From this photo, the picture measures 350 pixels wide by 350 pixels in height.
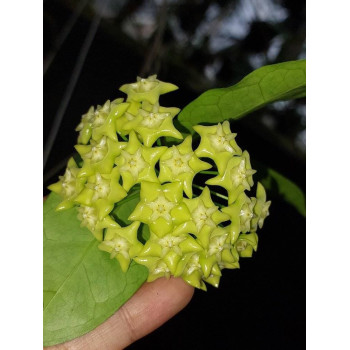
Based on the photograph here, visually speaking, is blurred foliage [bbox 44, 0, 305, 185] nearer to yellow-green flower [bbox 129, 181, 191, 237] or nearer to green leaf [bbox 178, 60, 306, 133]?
green leaf [bbox 178, 60, 306, 133]

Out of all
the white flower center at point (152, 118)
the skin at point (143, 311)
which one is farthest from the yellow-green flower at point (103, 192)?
the skin at point (143, 311)

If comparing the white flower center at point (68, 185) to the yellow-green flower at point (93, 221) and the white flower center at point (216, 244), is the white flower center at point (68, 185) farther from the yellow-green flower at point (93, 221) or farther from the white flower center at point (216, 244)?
the white flower center at point (216, 244)

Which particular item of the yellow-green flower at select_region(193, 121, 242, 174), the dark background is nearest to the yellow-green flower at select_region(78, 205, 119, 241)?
the yellow-green flower at select_region(193, 121, 242, 174)

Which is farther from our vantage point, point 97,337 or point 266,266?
point 266,266

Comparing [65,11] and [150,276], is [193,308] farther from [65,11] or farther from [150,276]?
[65,11]

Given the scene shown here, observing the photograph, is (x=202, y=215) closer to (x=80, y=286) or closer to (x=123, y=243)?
(x=123, y=243)

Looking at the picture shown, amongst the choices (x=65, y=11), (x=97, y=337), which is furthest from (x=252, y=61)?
(x=97, y=337)
